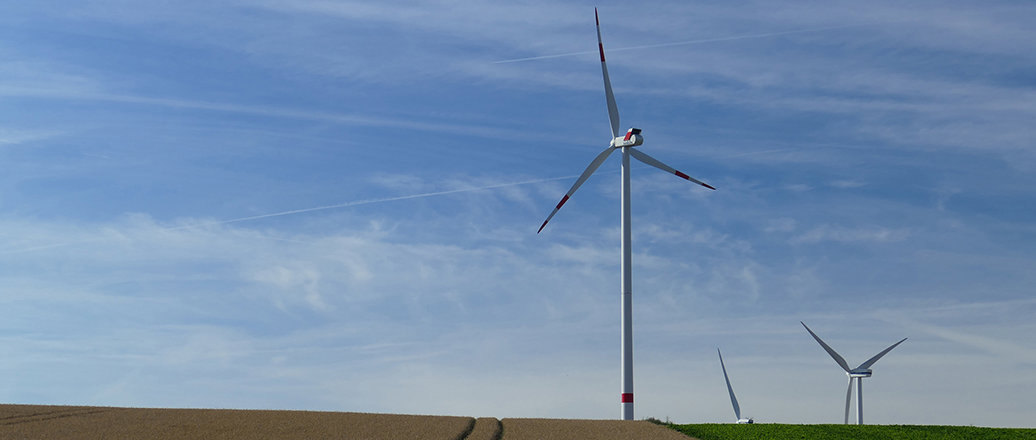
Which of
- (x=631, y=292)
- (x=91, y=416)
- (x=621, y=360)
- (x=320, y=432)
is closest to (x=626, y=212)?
(x=631, y=292)

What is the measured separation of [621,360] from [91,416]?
25.3 meters

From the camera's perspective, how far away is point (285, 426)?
37906 mm

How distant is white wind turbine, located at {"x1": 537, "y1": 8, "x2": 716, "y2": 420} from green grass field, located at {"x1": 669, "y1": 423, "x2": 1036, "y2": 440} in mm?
8130

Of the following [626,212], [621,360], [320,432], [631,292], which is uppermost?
[626,212]

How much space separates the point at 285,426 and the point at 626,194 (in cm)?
2486

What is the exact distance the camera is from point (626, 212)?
54.2m

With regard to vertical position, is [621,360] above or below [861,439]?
above

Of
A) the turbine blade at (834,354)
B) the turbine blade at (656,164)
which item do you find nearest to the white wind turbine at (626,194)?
the turbine blade at (656,164)

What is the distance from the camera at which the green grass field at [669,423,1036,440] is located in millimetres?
39562

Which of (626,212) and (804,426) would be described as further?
(626,212)

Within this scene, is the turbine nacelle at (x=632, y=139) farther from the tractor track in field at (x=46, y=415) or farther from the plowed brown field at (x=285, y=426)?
the tractor track in field at (x=46, y=415)

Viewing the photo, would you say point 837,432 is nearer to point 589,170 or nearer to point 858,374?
point 589,170

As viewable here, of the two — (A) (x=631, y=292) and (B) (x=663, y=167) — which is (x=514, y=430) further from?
(B) (x=663, y=167)

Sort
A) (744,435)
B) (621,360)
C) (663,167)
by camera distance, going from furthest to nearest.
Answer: (663,167), (621,360), (744,435)
